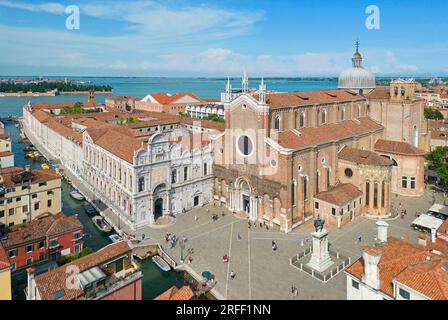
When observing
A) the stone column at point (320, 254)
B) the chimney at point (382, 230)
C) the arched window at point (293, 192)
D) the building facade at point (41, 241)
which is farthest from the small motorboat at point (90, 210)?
the chimney at point (382, 230)

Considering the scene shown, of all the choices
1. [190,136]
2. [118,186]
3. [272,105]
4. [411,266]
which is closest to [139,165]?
[118,186]

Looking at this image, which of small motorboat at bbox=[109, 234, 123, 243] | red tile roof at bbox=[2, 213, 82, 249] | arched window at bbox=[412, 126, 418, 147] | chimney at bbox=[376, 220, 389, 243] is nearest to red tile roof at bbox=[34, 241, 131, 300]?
red tile roof at bbox=[2, 213, 82, 249]

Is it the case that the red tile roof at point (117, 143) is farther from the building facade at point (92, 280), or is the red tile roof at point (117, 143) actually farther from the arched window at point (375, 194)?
the arched window at point (375, 194)

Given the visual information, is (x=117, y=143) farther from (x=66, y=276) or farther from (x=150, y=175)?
(x=66, y=276)

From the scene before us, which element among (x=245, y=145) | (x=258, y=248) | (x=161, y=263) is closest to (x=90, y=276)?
(x=161, y=263)

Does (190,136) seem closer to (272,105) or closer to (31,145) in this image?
(272,105)
